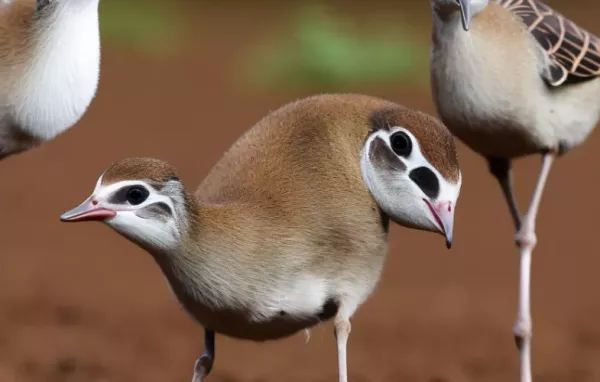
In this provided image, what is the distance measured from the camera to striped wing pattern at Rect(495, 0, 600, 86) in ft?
5.96

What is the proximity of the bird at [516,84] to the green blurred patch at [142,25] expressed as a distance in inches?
135

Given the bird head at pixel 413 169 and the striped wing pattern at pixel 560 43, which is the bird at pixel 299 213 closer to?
the bird head at pixel 413 169

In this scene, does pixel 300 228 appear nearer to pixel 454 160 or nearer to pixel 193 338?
pixel 454 160

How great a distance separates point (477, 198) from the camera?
11.9 ft

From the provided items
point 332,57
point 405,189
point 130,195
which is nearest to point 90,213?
point 130,195

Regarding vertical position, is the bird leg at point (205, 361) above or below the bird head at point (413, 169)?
below

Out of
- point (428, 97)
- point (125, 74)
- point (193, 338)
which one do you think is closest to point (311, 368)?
point (193, 338)

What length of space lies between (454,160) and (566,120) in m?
0.34

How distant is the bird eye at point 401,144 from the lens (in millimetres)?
1524

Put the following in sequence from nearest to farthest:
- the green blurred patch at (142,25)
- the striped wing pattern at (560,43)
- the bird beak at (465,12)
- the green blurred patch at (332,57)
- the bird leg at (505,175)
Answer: the bird beak at (465,12), the striped wing pattern at (560,43), the bird leg at (505,175), the green blurred patch at (332,57), the green blurred patch at (142,25)

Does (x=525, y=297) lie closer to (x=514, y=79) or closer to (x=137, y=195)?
(x=514, y=79)

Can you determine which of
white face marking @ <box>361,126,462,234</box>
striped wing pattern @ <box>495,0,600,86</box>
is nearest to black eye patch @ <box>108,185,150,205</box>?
white face marking @ <box>361,126,462,234</box>

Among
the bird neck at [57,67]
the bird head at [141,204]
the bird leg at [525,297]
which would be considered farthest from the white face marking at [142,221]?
the bird leg at [525,297]

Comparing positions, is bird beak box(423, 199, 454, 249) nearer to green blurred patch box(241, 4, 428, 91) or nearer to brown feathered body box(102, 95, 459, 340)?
brown feathered body box(102, 95, 459, 340)
